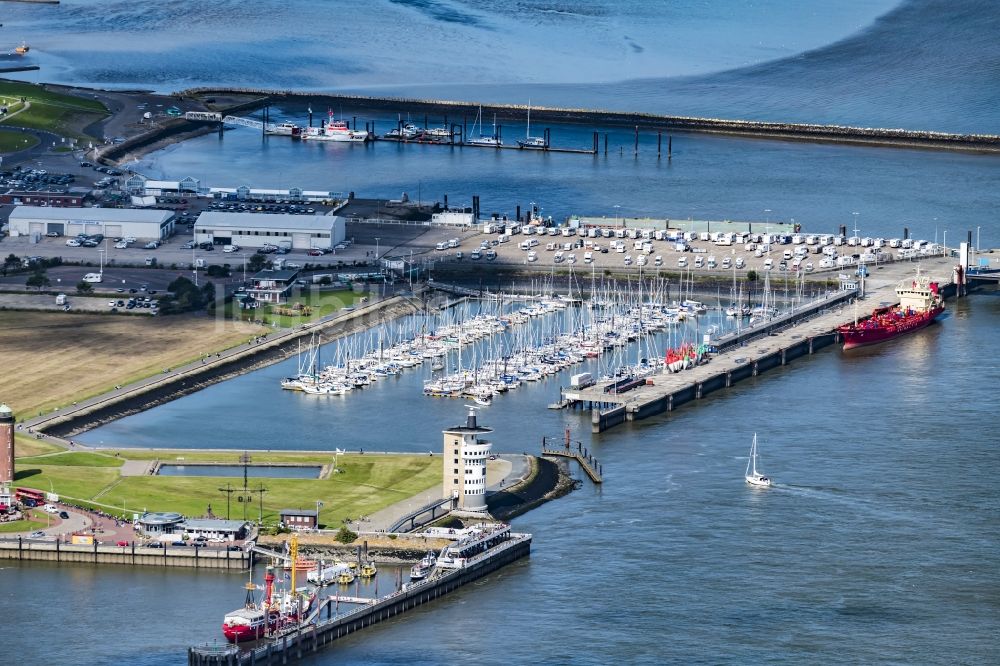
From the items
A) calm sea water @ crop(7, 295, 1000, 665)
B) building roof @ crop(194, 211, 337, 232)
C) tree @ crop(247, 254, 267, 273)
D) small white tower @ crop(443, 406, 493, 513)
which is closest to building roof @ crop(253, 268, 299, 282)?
tree @ crop(247, 254, 267, 273)

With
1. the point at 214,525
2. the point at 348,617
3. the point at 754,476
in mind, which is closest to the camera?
the point at 348,617

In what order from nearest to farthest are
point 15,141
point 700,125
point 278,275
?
1. point 278,275
2. point 15,141
3. point 700,125

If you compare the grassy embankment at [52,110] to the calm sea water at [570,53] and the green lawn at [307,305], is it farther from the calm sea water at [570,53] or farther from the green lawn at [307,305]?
the green lawn at [307,305]

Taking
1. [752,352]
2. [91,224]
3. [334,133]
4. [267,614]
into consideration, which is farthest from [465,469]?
[334,133]

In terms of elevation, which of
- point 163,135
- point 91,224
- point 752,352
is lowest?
point 752,352

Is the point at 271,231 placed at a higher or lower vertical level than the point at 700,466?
higher

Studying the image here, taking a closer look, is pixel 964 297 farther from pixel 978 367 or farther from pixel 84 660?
pixel 84 660

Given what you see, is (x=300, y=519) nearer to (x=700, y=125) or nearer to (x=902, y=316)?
(x=902, y=316)

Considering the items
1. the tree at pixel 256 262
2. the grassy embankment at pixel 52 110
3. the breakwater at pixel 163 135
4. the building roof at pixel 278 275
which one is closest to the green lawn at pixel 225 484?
the building roof at pixel 278 275
